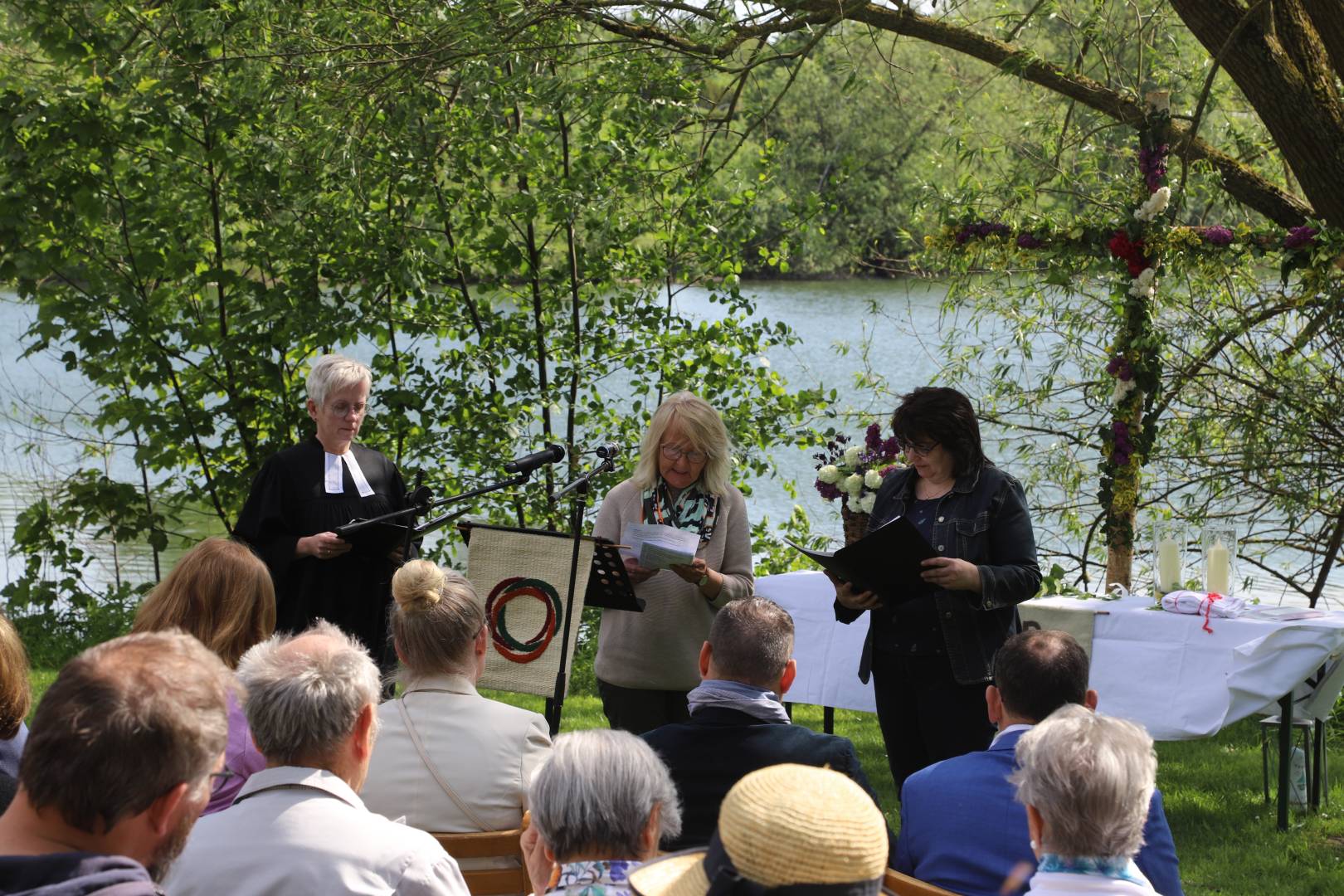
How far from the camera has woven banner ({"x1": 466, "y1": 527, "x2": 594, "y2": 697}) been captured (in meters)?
4.08

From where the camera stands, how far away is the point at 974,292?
24.9 ft

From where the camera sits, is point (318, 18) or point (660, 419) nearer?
point (660, 419)

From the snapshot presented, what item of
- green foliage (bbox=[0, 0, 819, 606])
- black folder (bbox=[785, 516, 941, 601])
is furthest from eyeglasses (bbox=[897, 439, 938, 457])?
green foliage (bbox=[0, 0, 819, 606])

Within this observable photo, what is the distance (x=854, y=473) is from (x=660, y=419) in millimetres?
1455

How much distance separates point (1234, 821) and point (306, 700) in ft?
12.9

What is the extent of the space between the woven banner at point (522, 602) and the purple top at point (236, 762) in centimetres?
134

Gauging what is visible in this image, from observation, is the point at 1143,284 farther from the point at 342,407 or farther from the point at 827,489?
the point at 342,407

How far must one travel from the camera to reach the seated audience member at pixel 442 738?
2762mm

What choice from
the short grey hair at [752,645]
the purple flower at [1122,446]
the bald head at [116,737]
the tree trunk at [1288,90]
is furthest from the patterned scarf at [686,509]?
the tree trunk at [1288,90]

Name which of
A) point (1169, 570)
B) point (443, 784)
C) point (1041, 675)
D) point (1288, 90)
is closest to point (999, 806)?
point (1041, 675)

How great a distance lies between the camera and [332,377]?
172 inches

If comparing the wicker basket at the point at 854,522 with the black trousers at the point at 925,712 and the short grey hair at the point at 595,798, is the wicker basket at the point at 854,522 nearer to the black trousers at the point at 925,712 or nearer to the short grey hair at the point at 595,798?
the black trousers at the point at 925,712

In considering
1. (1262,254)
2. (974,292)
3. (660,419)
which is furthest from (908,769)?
(974,292)

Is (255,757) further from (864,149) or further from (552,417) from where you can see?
(864,149)
